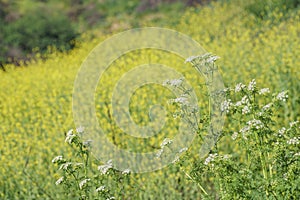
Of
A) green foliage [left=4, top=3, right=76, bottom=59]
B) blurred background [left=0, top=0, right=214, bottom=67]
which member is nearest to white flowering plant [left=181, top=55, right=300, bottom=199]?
blurred background [left=0, top=0, right=214, bottom=67]

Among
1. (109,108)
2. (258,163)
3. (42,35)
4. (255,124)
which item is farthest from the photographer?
(42,35)

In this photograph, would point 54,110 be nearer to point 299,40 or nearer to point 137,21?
point 299,40

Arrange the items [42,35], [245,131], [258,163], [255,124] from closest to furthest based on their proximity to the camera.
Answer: [255,124]
[245,131]
[258,163]
[42,35]

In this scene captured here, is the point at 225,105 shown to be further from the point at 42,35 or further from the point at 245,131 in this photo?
the point at 42,35

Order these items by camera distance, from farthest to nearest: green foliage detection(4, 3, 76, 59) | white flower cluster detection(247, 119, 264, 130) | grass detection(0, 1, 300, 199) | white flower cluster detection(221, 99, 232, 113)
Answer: green foliage detection(4, 3, 76, 59), grass detection(0, 1, 300, 199), white flower cluster detection(221, 99, 232, 113), white flower cluster detection(247, 119, 264, 130)

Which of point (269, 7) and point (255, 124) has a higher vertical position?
point (269, 7)

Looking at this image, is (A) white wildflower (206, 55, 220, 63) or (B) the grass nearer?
(A) white wildflower (206, 55, 220, 63)

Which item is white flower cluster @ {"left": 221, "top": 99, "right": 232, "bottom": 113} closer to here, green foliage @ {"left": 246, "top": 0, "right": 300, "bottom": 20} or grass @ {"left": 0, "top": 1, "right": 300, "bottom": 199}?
grass @ {"left": 0, "top": 1, "right": 300, "bottom": 199}

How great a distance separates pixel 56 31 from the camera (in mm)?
12219

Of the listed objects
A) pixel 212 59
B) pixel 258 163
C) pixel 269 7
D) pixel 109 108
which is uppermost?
pixel 269 7

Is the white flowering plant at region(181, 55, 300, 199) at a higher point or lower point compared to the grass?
lower

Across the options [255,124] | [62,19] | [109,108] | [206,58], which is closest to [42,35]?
[62,19]

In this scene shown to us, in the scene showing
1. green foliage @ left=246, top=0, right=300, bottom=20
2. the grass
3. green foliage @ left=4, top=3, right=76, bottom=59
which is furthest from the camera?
green foliage @ left=4, top=3, right=76, bottom=59

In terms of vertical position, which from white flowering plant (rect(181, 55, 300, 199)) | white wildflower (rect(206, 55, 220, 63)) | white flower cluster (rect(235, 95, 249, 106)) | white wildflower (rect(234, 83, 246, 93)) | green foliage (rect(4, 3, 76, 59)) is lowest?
white flowering plant (rect(181, 55, 300, 199))
